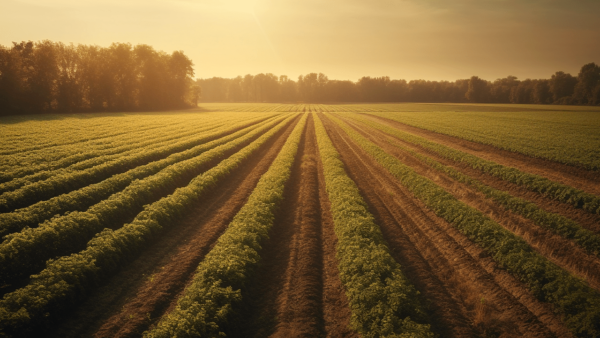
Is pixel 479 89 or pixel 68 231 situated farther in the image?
pixel 479 89

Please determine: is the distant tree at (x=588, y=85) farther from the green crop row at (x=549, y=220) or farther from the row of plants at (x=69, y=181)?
the row of plants at (x=69, y=181)

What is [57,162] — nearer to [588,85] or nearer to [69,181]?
[69,181]

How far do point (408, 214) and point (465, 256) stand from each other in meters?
4.20

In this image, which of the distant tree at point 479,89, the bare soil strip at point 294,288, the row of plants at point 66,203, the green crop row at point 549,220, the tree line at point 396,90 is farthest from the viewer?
the distant tree at point 479,89

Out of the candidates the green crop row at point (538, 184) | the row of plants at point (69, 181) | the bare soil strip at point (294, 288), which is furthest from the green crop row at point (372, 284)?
the row of plants at point (69, 181)

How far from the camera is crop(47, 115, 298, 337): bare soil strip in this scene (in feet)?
23.9

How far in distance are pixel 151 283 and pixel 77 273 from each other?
7.01ft

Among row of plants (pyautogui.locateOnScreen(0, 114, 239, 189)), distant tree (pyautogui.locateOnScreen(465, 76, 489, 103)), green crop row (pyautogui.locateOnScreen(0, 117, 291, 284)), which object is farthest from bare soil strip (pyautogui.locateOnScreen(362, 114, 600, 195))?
distant tree (pyautogui.locateOnScreen(465, 76, 489, 103))

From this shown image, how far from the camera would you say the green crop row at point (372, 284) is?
6.82m

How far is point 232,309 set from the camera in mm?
7414

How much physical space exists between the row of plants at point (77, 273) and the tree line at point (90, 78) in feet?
208

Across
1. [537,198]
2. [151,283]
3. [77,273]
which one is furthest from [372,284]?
[537,198]

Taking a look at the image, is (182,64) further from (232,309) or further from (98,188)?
(232,309)

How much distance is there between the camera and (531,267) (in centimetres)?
898
